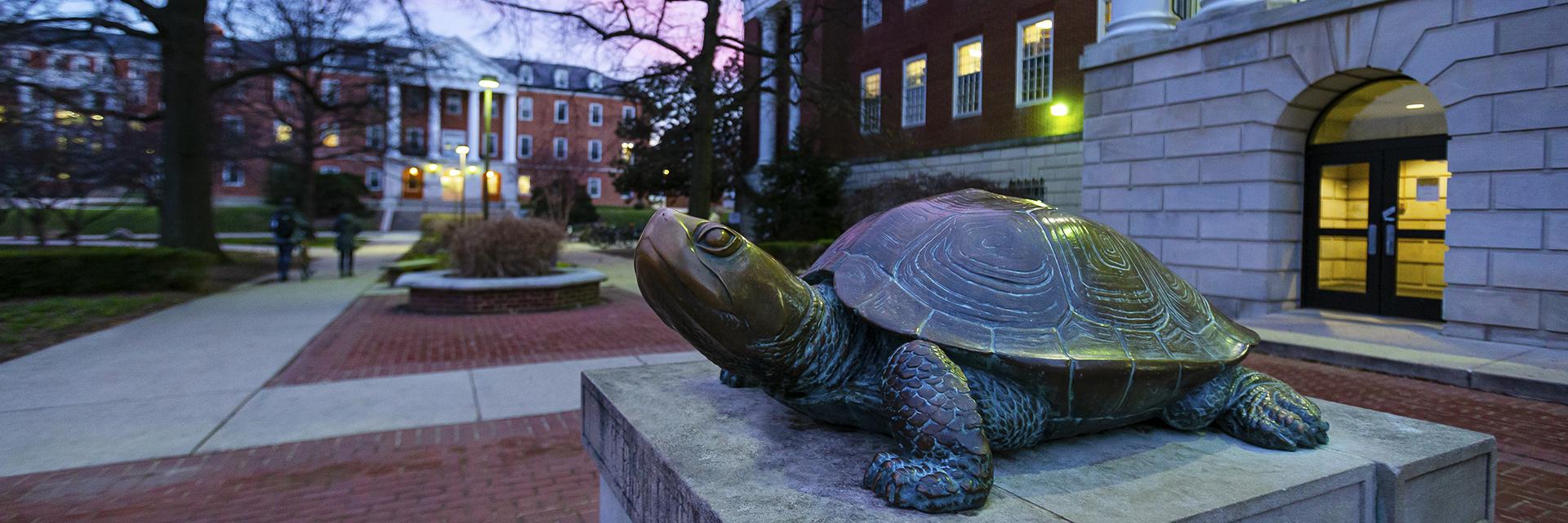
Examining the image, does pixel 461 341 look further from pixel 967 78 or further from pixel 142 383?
pixel 967 78

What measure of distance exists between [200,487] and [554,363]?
3453 mm

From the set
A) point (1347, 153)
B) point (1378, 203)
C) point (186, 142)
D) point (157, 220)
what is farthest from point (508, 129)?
point (1378, 203)

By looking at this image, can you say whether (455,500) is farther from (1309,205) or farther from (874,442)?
(1309,205)

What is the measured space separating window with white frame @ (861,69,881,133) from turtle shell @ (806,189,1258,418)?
55.6ft

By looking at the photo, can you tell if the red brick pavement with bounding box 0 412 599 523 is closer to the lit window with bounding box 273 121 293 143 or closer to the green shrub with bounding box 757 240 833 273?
the green shrub with bounding box 757 240 833 273

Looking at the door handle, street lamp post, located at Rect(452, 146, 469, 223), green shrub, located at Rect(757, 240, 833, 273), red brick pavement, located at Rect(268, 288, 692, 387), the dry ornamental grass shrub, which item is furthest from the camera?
street lamp post, located at Rect(452, 146, 469, 223)

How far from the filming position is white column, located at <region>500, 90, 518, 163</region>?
211ft

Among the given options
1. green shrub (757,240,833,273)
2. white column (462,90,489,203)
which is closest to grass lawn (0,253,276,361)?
green shrub (757,240,833,273)

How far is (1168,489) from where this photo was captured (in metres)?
2.02

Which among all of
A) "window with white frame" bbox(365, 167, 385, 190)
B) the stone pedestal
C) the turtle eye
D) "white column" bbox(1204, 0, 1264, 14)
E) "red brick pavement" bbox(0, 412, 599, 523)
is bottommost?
"red brick pavement" bbox(0, 412, 599, 523)

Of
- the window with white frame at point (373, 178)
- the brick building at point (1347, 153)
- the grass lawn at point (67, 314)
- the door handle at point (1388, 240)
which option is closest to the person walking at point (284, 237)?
the grass lawn at point (67, 314)

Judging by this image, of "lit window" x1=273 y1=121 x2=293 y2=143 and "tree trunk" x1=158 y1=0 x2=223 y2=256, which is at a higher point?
"lit window" x1=273 y1=121 x2=293 y2=143

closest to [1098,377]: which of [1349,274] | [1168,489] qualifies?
[1168,489]

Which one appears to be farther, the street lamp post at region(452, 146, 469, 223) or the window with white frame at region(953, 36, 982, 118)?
the street lamp post at region(452, 146, 469, 223)
